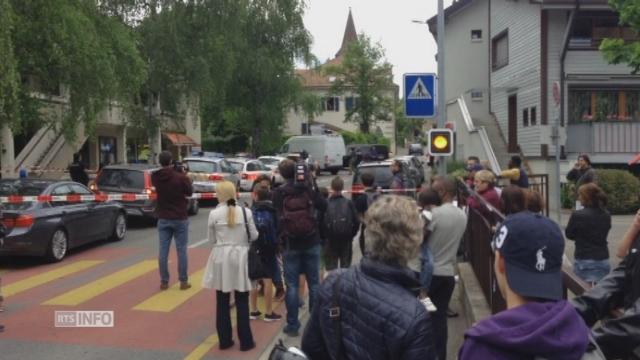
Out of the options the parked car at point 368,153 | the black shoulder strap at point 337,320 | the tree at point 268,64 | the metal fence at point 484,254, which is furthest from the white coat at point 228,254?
the parked car at point 368,153

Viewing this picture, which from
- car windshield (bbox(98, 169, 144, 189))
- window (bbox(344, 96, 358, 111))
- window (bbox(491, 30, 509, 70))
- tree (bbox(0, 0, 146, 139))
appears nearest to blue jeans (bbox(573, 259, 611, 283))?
tree (bbox(0, 0, 146, 139))

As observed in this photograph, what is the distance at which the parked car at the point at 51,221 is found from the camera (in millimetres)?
11039

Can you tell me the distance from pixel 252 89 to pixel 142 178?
23.9m

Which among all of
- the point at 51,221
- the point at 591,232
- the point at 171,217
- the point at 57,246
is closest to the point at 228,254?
the point at 171,217

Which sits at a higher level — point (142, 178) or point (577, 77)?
point (577, 77)

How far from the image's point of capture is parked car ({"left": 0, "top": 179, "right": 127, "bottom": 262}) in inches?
435

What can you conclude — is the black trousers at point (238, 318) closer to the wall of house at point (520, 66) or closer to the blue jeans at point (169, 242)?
the blue jeans at point (169, 242)

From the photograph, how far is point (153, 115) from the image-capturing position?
29688mm

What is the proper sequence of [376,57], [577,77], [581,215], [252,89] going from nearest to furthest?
[581,215], [577,77], [252,89], [376,57]

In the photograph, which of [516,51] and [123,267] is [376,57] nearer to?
[516,51]

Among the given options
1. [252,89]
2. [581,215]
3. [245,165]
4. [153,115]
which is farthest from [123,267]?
[252,89]

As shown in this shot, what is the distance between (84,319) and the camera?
7910mm

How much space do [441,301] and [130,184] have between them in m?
12.7

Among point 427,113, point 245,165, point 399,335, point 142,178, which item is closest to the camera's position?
point 399,335
